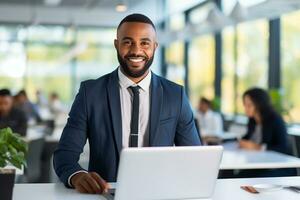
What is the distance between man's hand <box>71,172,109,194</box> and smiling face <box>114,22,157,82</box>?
1.57 feet

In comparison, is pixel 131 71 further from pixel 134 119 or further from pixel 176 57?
→ pixel 176 57

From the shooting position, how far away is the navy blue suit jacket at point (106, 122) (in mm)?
2053

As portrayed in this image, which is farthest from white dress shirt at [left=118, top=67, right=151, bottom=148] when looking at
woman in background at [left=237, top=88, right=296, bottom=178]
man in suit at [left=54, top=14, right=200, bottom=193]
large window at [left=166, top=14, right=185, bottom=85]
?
large window at [left=166, top=14, right=185, bottom=85]

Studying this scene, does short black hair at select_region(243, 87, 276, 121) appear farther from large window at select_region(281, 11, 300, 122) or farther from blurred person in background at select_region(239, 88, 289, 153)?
large window at select_region(281, 11, 300, 122)

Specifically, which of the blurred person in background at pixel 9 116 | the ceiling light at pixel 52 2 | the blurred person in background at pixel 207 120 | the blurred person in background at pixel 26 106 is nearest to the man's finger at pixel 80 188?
the blurred person in background at pixel 9 116

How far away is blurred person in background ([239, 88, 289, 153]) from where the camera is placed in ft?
14.4

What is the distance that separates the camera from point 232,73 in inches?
351

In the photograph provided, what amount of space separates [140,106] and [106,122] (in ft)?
0.54

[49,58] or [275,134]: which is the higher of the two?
[49,58]

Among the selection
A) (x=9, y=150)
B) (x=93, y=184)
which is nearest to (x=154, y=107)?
(x=93, y=184)

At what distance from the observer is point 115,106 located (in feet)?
6.84

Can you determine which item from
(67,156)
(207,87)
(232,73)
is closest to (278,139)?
(67,156)

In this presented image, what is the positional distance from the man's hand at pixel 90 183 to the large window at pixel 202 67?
320 inches

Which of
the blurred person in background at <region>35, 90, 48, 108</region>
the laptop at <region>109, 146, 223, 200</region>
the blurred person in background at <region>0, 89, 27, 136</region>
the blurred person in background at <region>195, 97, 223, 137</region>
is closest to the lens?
the laptop at <region>109, 146, 223, 200</region>
